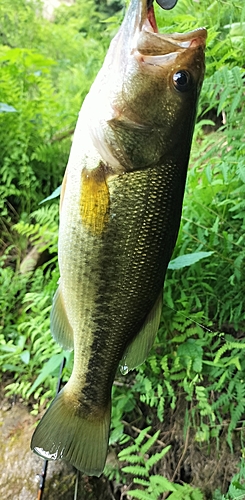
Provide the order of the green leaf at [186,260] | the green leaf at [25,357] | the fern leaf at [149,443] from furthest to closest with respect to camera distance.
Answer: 1. the green leaf at [25,357]
2. the fern leaf at [149,443]
3. the green leaf at [186,260]

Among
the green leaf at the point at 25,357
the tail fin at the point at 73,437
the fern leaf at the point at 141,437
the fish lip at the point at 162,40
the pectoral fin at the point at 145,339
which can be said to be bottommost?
the fern leaf at the point at 141,437

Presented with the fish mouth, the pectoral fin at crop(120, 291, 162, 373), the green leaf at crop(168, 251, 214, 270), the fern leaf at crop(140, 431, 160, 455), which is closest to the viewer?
the fish mouth

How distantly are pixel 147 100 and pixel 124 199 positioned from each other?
0.72ft

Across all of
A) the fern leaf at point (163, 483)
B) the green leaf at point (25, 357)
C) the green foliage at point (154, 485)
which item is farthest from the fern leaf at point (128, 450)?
the green leaf at point (25, 357)

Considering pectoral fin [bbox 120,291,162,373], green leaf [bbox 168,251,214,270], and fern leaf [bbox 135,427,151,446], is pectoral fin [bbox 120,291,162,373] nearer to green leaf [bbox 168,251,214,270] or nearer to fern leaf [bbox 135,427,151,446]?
green leaf [bbox 168,251,214,270]

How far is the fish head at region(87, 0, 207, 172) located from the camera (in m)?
0.87

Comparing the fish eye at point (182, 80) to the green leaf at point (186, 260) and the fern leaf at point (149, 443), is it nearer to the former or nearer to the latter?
the green leaf at point (186, 260)

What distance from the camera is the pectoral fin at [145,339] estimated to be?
102 cm

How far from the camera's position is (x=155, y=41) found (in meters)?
0.84

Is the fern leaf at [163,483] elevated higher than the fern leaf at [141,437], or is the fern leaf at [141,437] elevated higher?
the fern leaf at [141,437]

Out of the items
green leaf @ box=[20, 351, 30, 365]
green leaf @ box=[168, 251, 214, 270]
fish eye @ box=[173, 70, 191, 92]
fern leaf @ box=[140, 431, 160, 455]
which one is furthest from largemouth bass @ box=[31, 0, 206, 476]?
green leaf @ box=[20, 351, 30, 365]

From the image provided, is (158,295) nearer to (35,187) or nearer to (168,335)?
(168,335)

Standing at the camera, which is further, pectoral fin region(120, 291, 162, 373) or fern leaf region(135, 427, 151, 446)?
fern leaf region(135, 427, 151, 446)

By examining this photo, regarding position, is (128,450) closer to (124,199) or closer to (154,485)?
(154,485)
